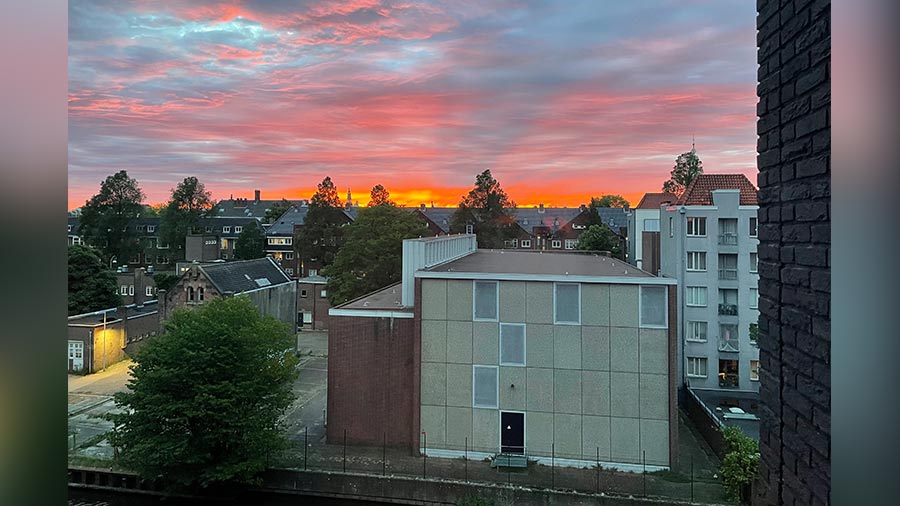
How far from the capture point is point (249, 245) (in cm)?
3888

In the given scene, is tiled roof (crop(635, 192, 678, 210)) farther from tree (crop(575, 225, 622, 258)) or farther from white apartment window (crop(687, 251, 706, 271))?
white apartment window (crop(687, 251, 706, 271))

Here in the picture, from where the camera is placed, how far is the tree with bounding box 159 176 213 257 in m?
40.3

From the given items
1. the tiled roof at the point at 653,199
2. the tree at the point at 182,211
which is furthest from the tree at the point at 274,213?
the tiled roof at the point at 653,199

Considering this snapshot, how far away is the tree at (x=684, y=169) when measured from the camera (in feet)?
128

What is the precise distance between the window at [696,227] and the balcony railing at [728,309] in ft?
8.31

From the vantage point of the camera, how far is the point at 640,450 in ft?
38.4

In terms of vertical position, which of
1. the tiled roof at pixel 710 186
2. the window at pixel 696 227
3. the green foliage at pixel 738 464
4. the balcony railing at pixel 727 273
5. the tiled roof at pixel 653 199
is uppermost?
the tiled roof at pixel 653 199

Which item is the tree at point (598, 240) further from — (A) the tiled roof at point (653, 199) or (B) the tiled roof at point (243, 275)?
(B) the tiled roof at point (243, 275)

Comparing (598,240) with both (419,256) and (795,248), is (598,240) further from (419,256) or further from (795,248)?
(795,248)

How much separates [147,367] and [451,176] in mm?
26256

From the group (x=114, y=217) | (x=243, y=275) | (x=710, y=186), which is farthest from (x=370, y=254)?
(x=114, y=217)

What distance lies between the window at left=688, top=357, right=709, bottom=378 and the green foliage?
7351 millimetres
